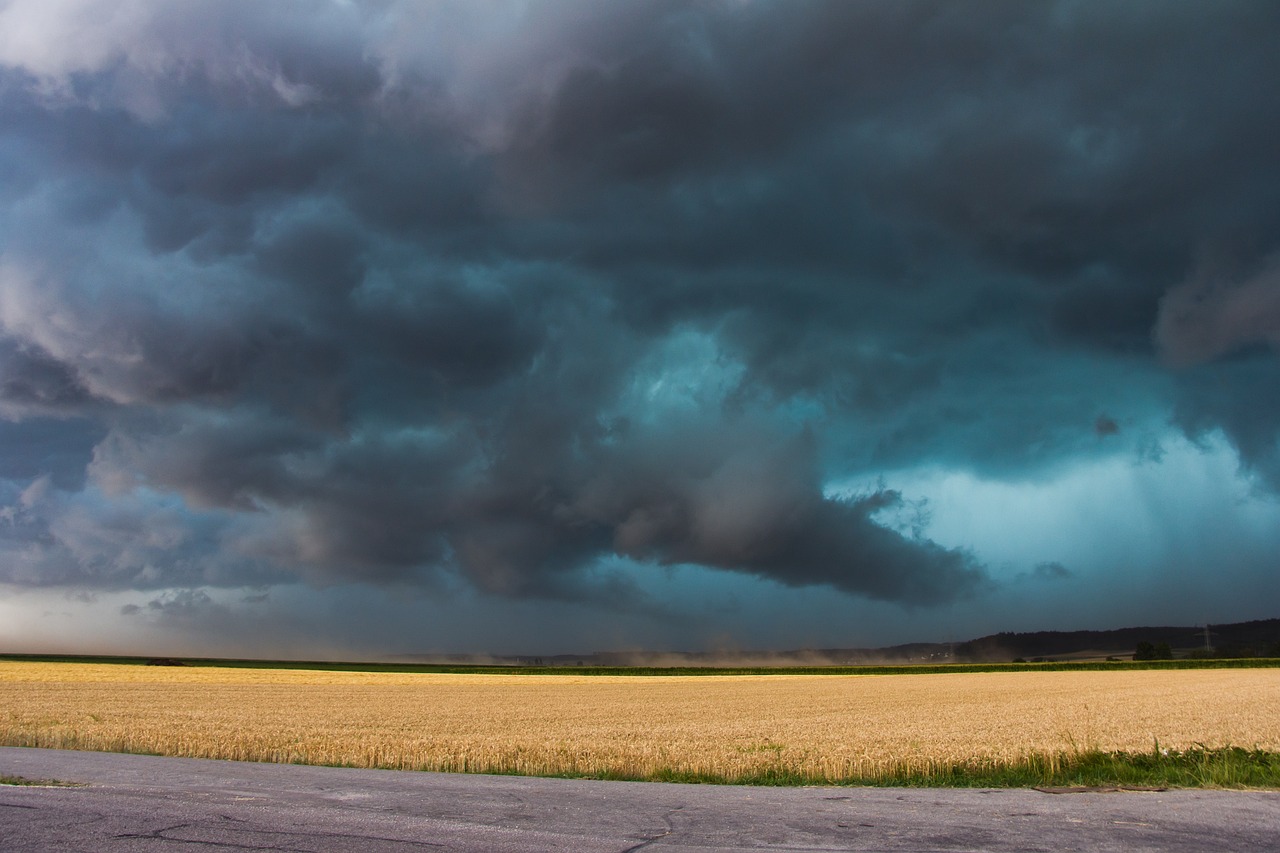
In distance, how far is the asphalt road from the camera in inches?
397

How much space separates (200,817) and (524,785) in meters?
5.68

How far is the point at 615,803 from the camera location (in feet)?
43.4

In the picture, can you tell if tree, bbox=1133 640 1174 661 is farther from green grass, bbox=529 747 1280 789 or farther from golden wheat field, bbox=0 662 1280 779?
green grass, bbox=529 747 1280 789

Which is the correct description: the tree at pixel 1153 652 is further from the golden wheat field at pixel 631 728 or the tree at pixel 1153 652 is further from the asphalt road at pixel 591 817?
the asphalt road at pixel 591 817

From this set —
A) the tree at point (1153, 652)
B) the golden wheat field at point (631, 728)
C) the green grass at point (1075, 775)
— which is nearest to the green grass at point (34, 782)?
the golden wheat field at point (631, 728)

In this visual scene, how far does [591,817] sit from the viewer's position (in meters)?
11.9

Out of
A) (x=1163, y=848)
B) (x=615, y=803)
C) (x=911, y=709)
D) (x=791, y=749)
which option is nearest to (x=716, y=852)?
(x=615, y=803)

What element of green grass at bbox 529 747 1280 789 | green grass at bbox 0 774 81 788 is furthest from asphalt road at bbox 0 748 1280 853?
green grass at bbox 529 747 1280 789

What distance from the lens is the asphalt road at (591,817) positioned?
10.1m

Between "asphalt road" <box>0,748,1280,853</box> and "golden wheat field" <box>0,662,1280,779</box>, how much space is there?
4.81 m

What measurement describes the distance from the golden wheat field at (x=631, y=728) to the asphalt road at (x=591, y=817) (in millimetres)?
4813

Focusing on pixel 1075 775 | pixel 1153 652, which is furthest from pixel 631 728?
pixel 1153 652

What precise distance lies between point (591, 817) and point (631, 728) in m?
21.7

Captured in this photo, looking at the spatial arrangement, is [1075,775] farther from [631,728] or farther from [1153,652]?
[1153,652]
